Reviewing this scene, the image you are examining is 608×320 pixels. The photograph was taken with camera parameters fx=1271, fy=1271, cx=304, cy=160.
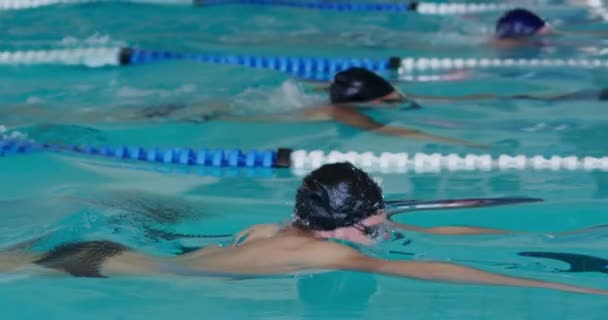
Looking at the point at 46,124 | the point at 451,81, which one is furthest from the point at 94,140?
the point at 451,81

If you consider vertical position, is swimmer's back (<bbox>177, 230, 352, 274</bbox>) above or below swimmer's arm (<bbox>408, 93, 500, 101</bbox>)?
below

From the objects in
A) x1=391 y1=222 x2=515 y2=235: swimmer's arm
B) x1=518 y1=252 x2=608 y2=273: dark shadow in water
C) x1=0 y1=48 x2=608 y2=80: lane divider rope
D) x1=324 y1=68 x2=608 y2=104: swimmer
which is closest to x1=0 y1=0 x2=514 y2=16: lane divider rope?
x1=0 y1=48 x2=608 y2=80: lane divider rope

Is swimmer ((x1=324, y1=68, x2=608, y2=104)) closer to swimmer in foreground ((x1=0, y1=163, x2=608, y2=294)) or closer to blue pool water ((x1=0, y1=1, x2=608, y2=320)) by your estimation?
blue pool water ((x1=0, y1=1, x2=608, y2=320))

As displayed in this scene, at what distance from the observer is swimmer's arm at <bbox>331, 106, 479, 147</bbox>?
565 cm

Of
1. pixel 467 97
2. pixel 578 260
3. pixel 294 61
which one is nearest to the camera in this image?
pixel 578 260

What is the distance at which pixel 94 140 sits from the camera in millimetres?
5750

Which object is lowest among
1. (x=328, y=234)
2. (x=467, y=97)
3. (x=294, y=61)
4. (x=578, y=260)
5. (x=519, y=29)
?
(x=578, y=260)

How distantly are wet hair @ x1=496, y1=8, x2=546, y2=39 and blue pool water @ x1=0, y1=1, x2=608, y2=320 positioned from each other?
0.53ft

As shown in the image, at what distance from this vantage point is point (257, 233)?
3.75 meters

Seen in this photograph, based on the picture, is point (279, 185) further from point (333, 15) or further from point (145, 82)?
point (333, 15)

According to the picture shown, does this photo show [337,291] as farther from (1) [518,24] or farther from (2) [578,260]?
(1) [518,24]

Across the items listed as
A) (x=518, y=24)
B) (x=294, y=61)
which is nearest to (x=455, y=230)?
(x=294, y=61)

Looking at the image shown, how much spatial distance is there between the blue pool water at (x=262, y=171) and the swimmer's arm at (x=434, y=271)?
0.04 m

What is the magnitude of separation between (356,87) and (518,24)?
222 cm
